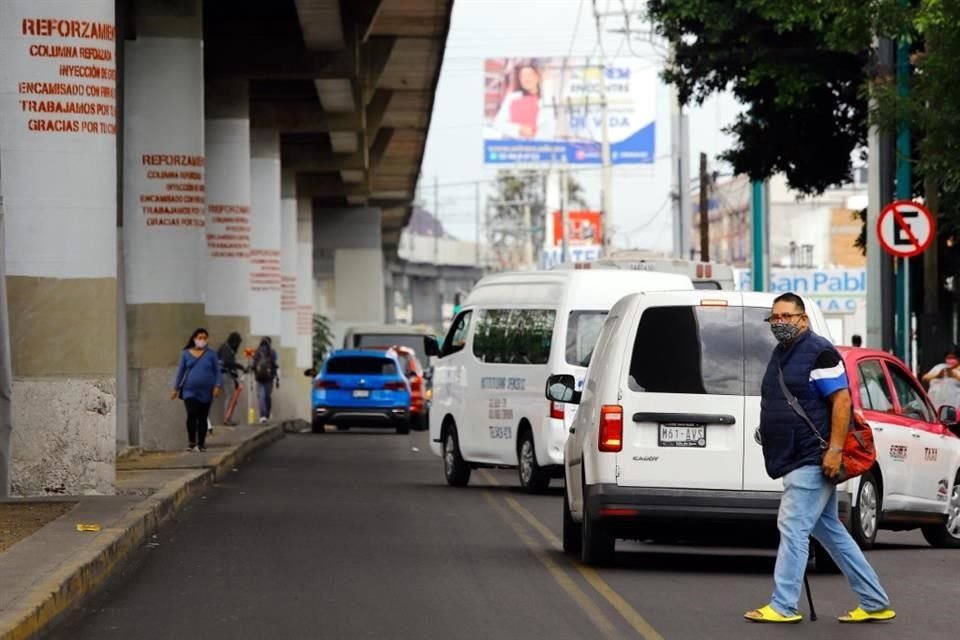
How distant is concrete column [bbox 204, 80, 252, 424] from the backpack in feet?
14.3

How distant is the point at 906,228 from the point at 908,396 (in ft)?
30.4

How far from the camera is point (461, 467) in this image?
25.2m

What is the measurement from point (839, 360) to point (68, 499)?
10.1 metres

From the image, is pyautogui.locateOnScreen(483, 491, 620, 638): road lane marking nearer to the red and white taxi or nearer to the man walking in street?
the man walking in street

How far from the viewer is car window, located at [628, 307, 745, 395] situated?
1445 centimetres

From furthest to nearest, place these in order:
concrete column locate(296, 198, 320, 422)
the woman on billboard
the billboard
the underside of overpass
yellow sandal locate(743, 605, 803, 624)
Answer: the woman on billboard < the billboard < concrete column locate(296, 198, 320, 422) < the underside of overpass < yellow sandal locate(743, 605, 803, 624)

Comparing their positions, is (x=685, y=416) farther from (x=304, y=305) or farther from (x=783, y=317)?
(x=304, y=305)

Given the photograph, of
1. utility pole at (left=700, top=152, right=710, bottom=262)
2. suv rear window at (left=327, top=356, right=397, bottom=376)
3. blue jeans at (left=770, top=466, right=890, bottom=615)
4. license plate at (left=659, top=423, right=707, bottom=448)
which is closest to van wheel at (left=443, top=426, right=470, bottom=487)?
license plate at (left=659, top=423, right=707, bottom=448)

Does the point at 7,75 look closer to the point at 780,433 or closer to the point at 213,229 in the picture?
the point at 780,433

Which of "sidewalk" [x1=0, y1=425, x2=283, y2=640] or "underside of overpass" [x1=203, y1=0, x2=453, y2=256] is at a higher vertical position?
"underside of overpass" [x1=203, y1=0, x2=453, y2=256]

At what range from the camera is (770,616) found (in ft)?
39.7

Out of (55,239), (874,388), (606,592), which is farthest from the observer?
(55,239)

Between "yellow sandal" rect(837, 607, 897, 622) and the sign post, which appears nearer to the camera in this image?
"yellow sandal" rect(837, 607, 897, 622)

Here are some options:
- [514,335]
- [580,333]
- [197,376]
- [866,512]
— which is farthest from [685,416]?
[197,376]
